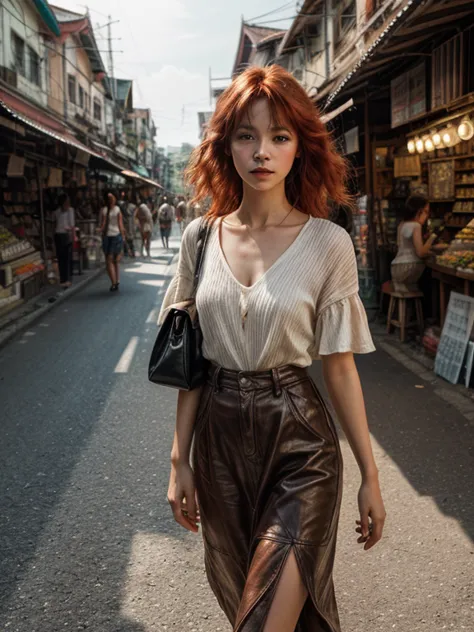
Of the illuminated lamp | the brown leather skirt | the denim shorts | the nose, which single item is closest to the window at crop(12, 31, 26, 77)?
the denim shorts

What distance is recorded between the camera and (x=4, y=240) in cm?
1384

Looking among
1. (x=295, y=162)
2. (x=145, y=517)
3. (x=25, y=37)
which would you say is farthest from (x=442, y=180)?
(x=25, y=37)

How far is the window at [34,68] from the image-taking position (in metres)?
21.8

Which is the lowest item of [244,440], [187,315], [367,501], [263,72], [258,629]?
[258,629]

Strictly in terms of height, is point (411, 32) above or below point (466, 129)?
above

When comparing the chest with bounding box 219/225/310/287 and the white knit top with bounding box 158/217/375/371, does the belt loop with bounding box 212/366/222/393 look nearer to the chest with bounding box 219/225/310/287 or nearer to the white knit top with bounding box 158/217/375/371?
the white knit top with bounding box 158/217/375/371

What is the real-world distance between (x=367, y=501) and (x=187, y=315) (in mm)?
758

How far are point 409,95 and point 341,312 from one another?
8.37m

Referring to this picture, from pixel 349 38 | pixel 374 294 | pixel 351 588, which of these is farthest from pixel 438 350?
pixel 349 38

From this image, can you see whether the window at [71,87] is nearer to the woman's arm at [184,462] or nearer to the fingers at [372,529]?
the woman's arm at [184,462]

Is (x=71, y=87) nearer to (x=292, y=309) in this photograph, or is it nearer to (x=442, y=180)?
(x=442, y=180)

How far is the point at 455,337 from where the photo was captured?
776 centimetres

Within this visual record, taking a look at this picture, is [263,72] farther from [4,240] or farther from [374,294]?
[4,240]

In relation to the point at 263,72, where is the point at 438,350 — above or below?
below
